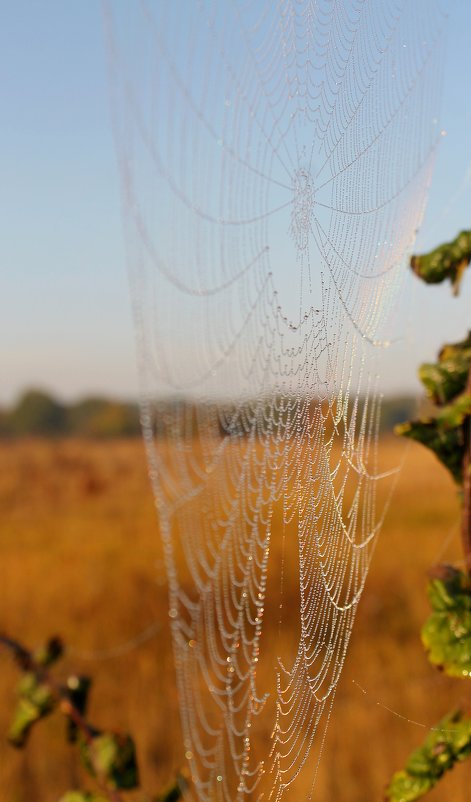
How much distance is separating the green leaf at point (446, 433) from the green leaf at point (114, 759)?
0.62m

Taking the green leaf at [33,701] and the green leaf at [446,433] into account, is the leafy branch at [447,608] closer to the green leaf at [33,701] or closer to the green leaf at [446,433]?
the green leaf at [446,433]

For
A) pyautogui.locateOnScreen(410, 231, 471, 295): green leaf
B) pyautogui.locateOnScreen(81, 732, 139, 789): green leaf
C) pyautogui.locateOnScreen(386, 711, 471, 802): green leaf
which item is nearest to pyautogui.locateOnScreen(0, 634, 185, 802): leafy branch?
pyautogui.locateOnScreen(81, 732, 139, 789): green leaf

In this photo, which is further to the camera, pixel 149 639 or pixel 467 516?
pixel 149 639

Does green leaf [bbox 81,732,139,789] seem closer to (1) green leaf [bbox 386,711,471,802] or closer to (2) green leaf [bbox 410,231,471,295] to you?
(1) green leaf [bbox 386,711,471,802]

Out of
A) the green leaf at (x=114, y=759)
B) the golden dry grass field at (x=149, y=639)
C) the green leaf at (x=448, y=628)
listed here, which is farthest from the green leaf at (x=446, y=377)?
the green leaf at (x=114, y=759)

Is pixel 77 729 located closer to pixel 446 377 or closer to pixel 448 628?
pixel 448 628

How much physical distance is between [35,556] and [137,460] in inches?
336

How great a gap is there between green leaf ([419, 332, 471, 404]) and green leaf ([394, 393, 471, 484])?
23 mm

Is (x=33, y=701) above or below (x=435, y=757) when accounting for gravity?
below

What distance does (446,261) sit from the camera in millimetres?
1161

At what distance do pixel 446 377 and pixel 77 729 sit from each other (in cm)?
88

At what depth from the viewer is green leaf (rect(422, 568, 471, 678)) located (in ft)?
3.57

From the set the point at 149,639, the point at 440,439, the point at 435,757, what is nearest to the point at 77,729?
the point at 435,757

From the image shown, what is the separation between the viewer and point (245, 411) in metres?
1.87
